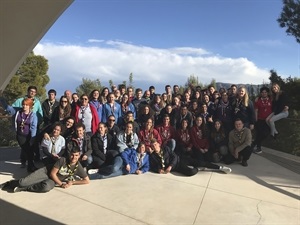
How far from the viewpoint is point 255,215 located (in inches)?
172

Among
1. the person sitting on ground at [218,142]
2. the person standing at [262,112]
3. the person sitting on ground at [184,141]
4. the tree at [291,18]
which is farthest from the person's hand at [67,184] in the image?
the tree at [291,18]

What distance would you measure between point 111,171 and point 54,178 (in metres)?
1.10

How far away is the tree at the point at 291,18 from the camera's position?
13328 millimetres

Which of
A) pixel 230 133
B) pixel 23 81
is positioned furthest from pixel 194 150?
pixel 23 81

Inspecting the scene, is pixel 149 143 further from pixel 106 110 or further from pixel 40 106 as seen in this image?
pixel 40 106

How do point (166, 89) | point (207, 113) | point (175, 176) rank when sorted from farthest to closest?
point (166, 89) → point (207, 113) → point (175, 176)

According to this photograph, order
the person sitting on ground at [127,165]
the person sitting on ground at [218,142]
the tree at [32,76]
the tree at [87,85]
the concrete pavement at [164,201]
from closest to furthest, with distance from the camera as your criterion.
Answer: the concrete pavement at [164,201]
the person sitting on ground at [127,165]
the person sitting on ground at [218,142]
the tree at [32,76]
the tree at [87,85]

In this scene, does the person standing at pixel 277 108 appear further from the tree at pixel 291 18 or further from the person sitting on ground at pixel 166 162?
the tree at pixel 291 18

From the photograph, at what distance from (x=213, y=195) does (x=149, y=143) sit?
2.00m

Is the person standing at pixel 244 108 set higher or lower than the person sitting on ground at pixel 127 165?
higher

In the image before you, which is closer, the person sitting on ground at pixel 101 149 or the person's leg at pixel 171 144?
the person sitting on ground at pixel 101 149

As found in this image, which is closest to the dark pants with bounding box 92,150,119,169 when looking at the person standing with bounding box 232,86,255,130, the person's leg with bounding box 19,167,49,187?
the person's leg with bounding box 19,167,49,187

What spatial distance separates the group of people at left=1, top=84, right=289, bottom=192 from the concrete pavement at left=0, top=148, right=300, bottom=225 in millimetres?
309

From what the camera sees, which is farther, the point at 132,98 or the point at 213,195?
the point at 132,98
